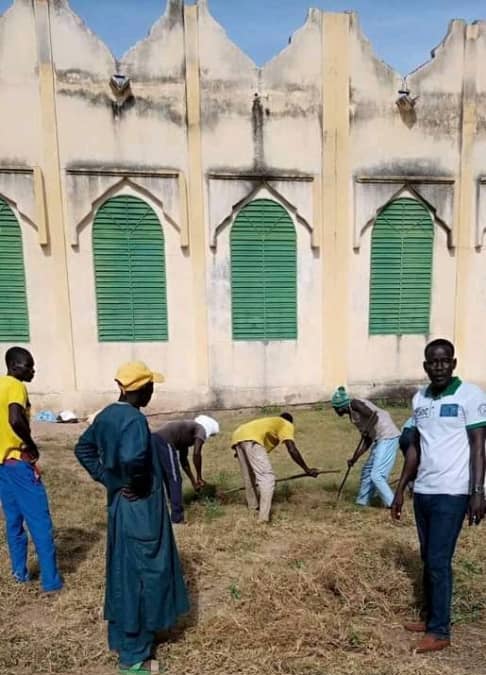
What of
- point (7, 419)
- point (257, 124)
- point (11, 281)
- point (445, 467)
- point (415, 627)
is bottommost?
point (415, 627)

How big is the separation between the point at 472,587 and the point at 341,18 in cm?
924

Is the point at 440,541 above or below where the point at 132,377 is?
below

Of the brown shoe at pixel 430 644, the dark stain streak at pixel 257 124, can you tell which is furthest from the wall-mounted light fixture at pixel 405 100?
the brown shoe at pixel 430 644

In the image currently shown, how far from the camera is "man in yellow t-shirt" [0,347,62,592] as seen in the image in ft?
12.6

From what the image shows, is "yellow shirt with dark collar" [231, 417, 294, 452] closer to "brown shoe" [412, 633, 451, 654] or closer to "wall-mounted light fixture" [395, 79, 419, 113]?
"brown shoe" [412, 633, 451, 654]

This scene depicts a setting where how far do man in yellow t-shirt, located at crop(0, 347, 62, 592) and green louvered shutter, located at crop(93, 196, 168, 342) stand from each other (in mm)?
5851

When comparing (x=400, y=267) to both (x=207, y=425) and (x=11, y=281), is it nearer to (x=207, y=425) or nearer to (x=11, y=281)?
(x=207, y=425)

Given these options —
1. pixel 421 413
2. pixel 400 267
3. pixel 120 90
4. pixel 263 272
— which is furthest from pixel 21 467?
pixel 400 267

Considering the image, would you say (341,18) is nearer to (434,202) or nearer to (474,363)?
(434,202)

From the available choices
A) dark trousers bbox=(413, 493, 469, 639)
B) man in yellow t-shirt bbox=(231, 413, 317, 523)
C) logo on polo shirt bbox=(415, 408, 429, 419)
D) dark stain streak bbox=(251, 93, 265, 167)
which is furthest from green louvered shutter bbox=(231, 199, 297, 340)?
dark trousers bbox=(413, 493, 469, 639)

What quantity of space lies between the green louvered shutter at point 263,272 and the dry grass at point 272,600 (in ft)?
15.5

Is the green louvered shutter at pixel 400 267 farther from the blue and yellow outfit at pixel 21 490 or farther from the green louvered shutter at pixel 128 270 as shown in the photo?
the blue and yellow outfit at pixel 21 490

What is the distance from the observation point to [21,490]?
392 cm

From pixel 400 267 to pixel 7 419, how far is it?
26.7 ft
